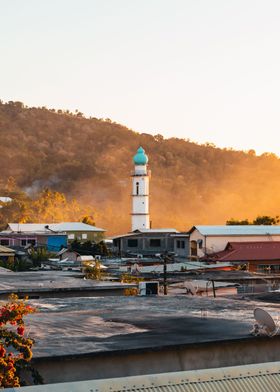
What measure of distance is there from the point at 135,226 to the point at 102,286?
79.8 meters

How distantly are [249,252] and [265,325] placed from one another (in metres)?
58.2

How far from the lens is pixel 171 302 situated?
2661 cm

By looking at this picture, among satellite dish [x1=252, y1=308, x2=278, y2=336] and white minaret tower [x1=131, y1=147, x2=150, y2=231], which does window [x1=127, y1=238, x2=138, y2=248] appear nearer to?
white minaret tower [x1=131, y1=147, x2=150, y2=231]

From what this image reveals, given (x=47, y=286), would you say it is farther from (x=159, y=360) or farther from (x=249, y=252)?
(x=249, y=252)

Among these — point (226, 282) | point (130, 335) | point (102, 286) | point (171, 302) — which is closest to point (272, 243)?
point (226, 282)

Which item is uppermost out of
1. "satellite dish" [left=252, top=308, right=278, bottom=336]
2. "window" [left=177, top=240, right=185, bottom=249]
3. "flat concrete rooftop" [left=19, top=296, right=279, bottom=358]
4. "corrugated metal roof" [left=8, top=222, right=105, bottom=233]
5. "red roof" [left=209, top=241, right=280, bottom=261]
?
"corrugated metal roof" [left=8, top=222, right=105, bottom=233]

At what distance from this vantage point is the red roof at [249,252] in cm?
7394

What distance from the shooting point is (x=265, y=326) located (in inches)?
707

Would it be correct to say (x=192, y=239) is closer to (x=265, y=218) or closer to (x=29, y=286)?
(x=265, y=218)

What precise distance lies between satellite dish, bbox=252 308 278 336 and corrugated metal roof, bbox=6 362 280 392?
5.86 meters

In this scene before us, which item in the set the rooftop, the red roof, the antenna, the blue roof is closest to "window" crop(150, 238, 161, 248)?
the blue roof

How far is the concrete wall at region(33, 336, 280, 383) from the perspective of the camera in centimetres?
1547

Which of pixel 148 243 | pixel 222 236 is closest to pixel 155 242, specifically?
pixel 148 243

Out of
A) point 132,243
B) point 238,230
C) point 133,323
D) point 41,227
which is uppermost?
point 41,227
